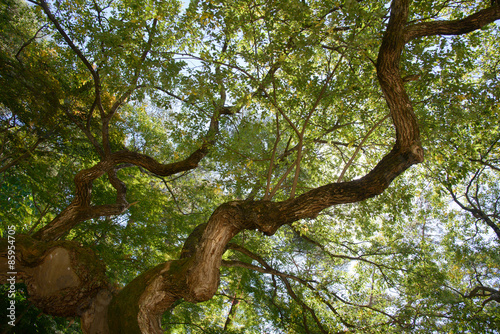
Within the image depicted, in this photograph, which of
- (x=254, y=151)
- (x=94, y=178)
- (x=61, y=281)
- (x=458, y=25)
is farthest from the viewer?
(x=254, y=151)

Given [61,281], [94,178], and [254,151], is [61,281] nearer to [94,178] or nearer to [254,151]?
[94,178]

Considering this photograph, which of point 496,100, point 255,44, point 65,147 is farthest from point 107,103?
point 496,100

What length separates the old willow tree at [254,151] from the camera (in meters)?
3.73

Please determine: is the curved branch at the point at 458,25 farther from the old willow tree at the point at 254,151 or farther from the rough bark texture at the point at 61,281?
the rough bark texture at the point at 61,281

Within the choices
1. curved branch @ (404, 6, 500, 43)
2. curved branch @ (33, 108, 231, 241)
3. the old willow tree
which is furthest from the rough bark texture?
curved branch @ (404, 6, 500, 43)

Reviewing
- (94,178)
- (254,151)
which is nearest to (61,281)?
(94,178)

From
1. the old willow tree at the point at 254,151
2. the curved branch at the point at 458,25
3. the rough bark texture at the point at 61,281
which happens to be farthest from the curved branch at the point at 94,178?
the curved branch at the point at 458,25

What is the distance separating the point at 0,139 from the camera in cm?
707

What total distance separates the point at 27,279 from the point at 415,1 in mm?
7123

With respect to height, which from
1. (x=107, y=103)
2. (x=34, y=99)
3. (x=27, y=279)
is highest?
(x=107, y=103)

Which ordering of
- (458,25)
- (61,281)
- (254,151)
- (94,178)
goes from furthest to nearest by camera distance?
(254,151)
(94,178)
(61,281)
(458,25)

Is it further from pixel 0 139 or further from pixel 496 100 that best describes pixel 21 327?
pixel 496 100

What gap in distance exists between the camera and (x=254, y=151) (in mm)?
8102

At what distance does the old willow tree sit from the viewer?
3729mm
